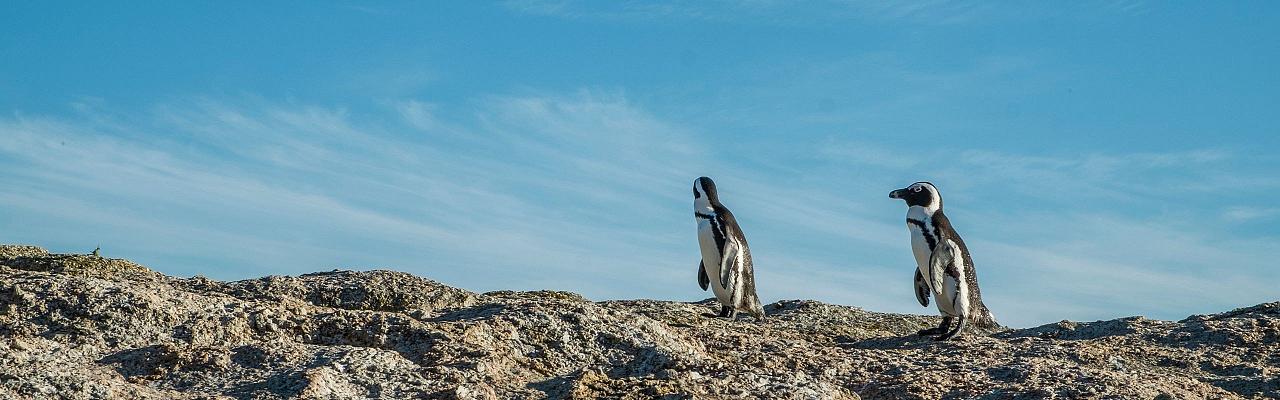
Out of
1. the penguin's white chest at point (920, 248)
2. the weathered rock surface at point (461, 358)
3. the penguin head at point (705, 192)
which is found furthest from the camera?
the penguin head at point (705, 192)

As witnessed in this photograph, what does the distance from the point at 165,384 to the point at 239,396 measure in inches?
17.3

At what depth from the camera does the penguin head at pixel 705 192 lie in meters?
14.8

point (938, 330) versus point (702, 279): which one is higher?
point (702, 279)

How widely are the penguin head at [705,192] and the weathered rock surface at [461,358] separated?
5438 mm

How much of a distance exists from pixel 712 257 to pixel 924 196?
2.84 m

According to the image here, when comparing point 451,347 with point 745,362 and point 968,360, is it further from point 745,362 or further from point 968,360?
point 968,360

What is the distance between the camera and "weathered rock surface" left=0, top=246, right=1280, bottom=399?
6.35 metres

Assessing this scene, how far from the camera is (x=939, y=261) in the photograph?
38.1 feet

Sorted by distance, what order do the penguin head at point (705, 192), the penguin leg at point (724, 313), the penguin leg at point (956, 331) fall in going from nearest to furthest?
the penguin leg at point (956, 331), the penguin leg at point (724, 313), the penguin head at point (705, 192)

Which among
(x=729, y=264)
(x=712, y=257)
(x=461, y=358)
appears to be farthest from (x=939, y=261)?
(x=461, y=358)

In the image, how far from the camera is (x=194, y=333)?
7066mm

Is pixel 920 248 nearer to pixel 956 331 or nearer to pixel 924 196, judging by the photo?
pixel 924 196

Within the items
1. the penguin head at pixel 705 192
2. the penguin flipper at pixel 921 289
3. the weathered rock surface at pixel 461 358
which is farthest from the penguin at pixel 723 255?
the weathered rock surface at pixel 461 358

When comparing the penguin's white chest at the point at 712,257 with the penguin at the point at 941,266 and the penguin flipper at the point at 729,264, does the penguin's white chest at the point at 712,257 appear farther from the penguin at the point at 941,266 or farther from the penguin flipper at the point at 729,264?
the penguin at the point at 941,266
